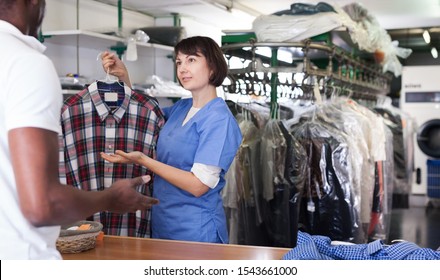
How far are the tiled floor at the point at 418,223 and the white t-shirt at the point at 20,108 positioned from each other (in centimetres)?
489

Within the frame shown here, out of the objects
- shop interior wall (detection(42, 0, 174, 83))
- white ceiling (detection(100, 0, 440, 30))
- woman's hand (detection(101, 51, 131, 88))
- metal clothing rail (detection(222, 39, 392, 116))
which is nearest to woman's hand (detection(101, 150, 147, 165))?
woman's hand (detection(101, 51, 131, 88))

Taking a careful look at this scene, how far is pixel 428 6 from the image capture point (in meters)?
6.73

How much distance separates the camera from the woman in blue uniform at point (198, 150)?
7.29ft

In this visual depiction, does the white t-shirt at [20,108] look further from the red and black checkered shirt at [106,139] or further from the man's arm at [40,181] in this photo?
the red and black checkered shirt at [106,139]

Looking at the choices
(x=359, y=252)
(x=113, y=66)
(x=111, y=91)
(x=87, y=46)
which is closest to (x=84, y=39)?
(x=87, y=46)

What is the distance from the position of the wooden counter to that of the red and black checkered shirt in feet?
1.58

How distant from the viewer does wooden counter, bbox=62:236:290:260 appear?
1.90m

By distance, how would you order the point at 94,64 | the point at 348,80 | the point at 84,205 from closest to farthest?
the point at 84,205 → the point at 348,80 → the point at 94,64

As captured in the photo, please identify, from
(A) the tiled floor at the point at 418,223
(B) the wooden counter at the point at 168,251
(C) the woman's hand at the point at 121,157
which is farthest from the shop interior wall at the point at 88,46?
(A) the tiled floor at the point at 418,223

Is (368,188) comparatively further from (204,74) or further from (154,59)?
(154,59)

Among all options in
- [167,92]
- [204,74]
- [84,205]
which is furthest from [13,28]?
[167,92]

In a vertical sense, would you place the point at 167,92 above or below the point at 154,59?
below

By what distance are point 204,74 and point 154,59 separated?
12.4 ft

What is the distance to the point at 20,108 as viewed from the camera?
105 centimetres
